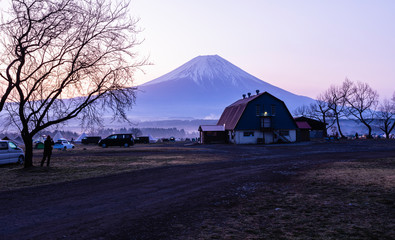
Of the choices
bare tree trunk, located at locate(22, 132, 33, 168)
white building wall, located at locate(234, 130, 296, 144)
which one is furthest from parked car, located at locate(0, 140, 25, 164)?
white building wall, located at locate(234, 130, 296, 144)

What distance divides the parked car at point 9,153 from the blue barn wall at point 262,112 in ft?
130

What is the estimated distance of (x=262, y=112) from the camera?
196 feet

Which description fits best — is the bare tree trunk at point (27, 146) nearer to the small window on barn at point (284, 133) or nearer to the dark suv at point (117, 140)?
the dark suv at point (117, 140)

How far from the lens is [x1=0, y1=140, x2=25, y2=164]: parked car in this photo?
21048 millimetres

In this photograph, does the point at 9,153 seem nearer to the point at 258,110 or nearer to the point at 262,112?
the point at 258,110

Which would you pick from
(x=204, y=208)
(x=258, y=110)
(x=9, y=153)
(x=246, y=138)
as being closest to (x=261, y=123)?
(x=258, y=110)

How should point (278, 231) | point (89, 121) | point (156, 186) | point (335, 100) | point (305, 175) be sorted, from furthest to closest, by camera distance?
point (335, 100)
point (89, 121)
point (305, 175)
point (156, 186)
point (278, 231)

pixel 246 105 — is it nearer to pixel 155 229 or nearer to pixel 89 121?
pixel 89 121

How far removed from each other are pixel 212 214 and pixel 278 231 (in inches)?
77.0

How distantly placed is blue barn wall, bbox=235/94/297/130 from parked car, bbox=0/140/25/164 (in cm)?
3957

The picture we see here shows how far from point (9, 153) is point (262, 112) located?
4549 centimetres

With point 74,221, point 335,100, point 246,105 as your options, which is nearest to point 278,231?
point 74,221

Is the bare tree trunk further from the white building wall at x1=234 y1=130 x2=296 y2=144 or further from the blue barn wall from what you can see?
the white building wall at x1=234 y1=130 x2=296 y2=144

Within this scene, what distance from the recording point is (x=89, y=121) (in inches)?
803
